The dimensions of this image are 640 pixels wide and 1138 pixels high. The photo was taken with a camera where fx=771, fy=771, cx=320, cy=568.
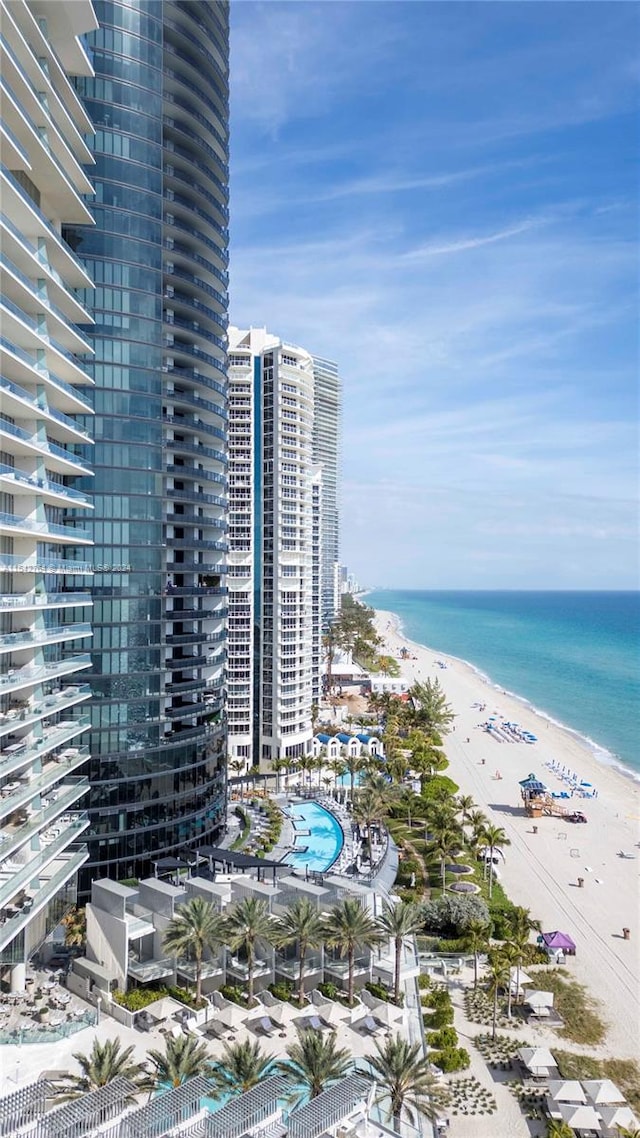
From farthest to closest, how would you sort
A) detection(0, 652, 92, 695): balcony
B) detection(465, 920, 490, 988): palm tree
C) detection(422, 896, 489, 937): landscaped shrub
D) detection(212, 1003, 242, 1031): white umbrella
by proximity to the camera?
1. detection(422, 896, 489, 937): landscaped shrub
2. detection(465, 920, 490, 988): palm tree
3. detection(212, 1003, 242, 1031): white umbrella
4. detection(0, 652, 92, 695): balcony

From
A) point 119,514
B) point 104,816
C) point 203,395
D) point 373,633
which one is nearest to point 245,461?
point 203,395

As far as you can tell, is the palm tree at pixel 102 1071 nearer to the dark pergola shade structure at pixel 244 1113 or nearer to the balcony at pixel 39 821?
the dark pergola shade structure at pixel 244 1113

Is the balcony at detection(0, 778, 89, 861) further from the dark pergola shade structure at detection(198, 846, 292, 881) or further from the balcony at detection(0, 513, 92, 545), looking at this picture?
the balcony at detection(0, 513, 92, 545)

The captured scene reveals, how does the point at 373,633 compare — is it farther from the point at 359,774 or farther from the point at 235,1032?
the point at 235,1032

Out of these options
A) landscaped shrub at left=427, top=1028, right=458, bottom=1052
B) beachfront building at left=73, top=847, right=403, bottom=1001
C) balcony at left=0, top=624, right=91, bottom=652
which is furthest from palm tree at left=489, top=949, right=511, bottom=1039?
balcony at left=0, top=624, right=91, bottom=652

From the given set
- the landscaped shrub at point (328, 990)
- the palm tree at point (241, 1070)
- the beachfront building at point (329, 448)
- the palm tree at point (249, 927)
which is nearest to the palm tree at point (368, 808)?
the landscaped shrub at point (328, 990)

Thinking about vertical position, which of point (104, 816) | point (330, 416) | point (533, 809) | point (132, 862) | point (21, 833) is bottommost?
point (533, 809)
